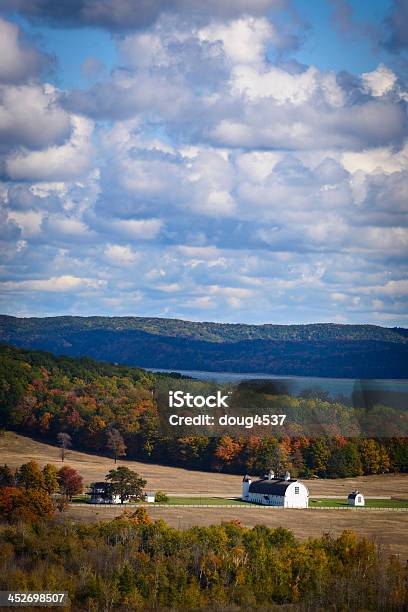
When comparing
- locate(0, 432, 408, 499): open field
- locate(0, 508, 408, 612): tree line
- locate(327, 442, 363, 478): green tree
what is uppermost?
locate(327, 442, 363, 478): green tree

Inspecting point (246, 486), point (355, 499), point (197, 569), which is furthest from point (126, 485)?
point (197, 569)

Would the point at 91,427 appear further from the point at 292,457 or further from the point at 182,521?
the point at 182,521

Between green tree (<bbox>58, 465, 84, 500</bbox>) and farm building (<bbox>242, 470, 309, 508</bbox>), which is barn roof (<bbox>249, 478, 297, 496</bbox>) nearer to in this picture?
farm building (<bbox>242, 470, 309, 508</bbox>)

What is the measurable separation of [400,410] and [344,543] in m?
49.6

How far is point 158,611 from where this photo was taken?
3098 inches

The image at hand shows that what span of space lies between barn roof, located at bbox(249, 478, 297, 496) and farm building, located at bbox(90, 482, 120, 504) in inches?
631

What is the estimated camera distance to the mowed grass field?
11044cm

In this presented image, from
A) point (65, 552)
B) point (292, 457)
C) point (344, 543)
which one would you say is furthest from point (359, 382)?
point (65, 552)

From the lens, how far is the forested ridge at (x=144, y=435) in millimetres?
148625

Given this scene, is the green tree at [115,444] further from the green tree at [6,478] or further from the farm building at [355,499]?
the farm building at [355,499]

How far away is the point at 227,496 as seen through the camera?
13212cm

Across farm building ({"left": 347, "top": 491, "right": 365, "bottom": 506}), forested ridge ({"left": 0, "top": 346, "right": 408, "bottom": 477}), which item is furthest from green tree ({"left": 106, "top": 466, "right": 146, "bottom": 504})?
forested ridge ({"left": 0, "top": 346, "right": 408, "bottom": 477})

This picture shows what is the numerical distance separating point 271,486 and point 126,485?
16.1 m

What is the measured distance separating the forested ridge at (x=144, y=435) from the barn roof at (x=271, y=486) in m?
12.0
